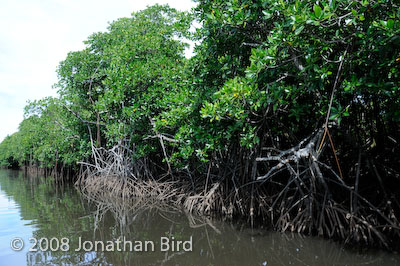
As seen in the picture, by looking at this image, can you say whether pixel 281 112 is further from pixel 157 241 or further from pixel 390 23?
pixel 157 241

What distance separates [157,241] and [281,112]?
2.85m

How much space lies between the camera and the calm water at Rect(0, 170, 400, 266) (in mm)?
3373

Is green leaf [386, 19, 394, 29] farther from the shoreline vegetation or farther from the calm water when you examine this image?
the calm water

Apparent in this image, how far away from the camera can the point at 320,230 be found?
4020 millimetres

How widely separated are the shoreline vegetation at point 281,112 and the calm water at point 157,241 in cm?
44

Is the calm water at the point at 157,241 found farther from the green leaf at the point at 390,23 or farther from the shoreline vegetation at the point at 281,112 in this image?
the green leaf at the point at 390,23

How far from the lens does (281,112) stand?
14.9ft

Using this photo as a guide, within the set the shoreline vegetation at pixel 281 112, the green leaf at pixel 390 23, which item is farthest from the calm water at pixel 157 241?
the green leaf at pixel 390 23

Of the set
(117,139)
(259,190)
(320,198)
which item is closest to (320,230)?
(320,198)

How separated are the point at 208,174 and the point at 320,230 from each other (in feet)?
8.56

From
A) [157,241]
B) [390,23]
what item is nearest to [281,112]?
[390,23]

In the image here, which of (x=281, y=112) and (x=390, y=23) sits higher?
(x=390, y=23)

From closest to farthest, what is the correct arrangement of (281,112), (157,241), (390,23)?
(390,23) → (157,241) → (281,112)

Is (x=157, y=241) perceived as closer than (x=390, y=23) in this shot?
No
